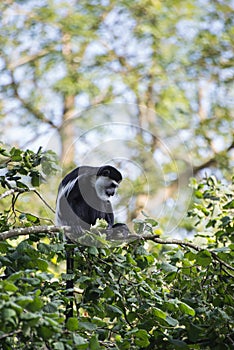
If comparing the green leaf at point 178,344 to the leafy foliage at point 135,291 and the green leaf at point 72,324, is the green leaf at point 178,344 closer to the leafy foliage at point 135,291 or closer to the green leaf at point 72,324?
the leafy foliage at point 135,291

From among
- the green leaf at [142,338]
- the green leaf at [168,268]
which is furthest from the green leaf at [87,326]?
the green leaf at [168,268]

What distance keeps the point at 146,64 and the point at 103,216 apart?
14.9 ft

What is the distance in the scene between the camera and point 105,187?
1.98 meters

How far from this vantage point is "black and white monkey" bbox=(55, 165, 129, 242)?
1.89 m

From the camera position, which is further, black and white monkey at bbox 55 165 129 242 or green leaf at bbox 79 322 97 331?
black and white monkey at bbox 55 165 129 242

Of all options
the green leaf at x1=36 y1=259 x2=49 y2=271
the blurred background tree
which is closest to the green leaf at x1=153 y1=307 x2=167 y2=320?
the green leaf at x1=36 y1=259 x2=49 y2=271

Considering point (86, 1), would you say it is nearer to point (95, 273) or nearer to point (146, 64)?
point (146, 64)

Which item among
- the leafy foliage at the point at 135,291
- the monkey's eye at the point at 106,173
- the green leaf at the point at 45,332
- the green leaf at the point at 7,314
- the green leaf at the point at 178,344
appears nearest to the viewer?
the green leaf at the point at 7,314

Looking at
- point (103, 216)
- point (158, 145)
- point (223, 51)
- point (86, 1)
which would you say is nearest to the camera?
point (158, 145)

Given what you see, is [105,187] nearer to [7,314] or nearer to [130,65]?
[7,314]

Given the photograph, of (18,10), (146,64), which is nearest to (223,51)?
(146,64)

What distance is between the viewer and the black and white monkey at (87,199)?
1.89m

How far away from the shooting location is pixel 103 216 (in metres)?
2.19

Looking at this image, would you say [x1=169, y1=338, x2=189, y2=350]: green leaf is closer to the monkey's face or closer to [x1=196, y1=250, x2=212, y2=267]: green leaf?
[x1=196, y1=250, x2=212, y2=267]: green leaf
